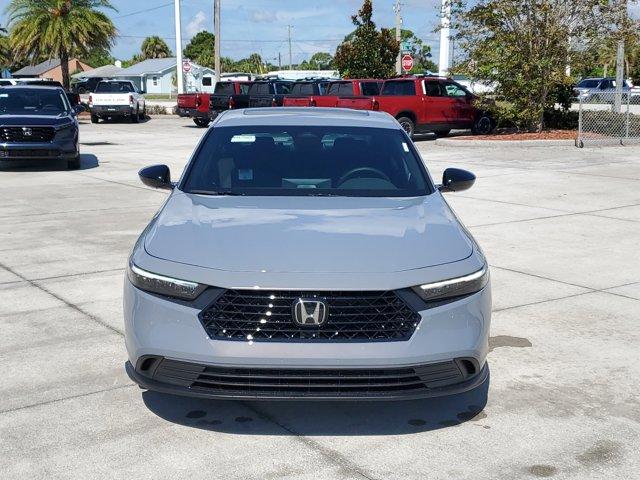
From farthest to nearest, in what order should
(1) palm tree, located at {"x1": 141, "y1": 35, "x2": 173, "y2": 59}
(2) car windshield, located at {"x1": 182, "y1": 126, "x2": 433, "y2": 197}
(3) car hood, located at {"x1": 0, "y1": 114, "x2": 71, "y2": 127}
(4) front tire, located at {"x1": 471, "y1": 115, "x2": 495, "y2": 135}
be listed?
(1) palm tree, located at {"x1": 141, "y1": 35, "x2": 173, "y2": 59} < (4) front tire, located at {"x1": 471, "y1": 115, "x2": 495, "y2": 135} < (3) car hood, located at {"x1": 0, "y1": 114, "x2": 71, "y2": 127} < (2) car windshield, located at {"x1": 182, "y1": 126, "x2": 433, "y2": 197}

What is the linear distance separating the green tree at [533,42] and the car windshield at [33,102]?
1202cm

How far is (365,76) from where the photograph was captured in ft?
135

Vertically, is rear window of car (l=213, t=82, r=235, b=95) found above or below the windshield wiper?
above

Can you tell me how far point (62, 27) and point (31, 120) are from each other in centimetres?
3326

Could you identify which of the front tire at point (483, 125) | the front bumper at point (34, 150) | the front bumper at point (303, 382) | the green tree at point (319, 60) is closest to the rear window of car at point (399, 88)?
the front tire at point (483, 125)

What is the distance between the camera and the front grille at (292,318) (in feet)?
13.2

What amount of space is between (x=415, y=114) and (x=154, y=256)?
861 inches

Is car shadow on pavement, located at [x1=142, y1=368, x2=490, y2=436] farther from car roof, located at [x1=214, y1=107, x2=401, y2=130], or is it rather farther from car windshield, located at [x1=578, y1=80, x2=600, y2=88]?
car windshield, located at [x1=578, y1=80, x2=600, y2=88]

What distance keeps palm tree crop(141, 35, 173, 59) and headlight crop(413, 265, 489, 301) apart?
139m

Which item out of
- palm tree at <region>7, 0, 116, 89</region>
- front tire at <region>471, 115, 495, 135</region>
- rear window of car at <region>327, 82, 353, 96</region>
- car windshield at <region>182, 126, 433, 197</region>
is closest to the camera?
car windshield at <region>182, 126, 433, 197</region>

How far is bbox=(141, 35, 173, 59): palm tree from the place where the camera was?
451ft


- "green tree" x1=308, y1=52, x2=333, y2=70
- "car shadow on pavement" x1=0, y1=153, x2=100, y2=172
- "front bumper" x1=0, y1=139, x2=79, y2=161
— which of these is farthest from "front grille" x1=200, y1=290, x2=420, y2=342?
"green tree" x1=308, y1=52, x2=333, y2=70

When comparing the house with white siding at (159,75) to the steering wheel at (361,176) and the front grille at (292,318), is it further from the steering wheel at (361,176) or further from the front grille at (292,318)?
the front grille at (292,318)

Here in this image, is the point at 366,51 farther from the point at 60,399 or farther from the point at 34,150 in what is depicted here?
the point at 60,399
